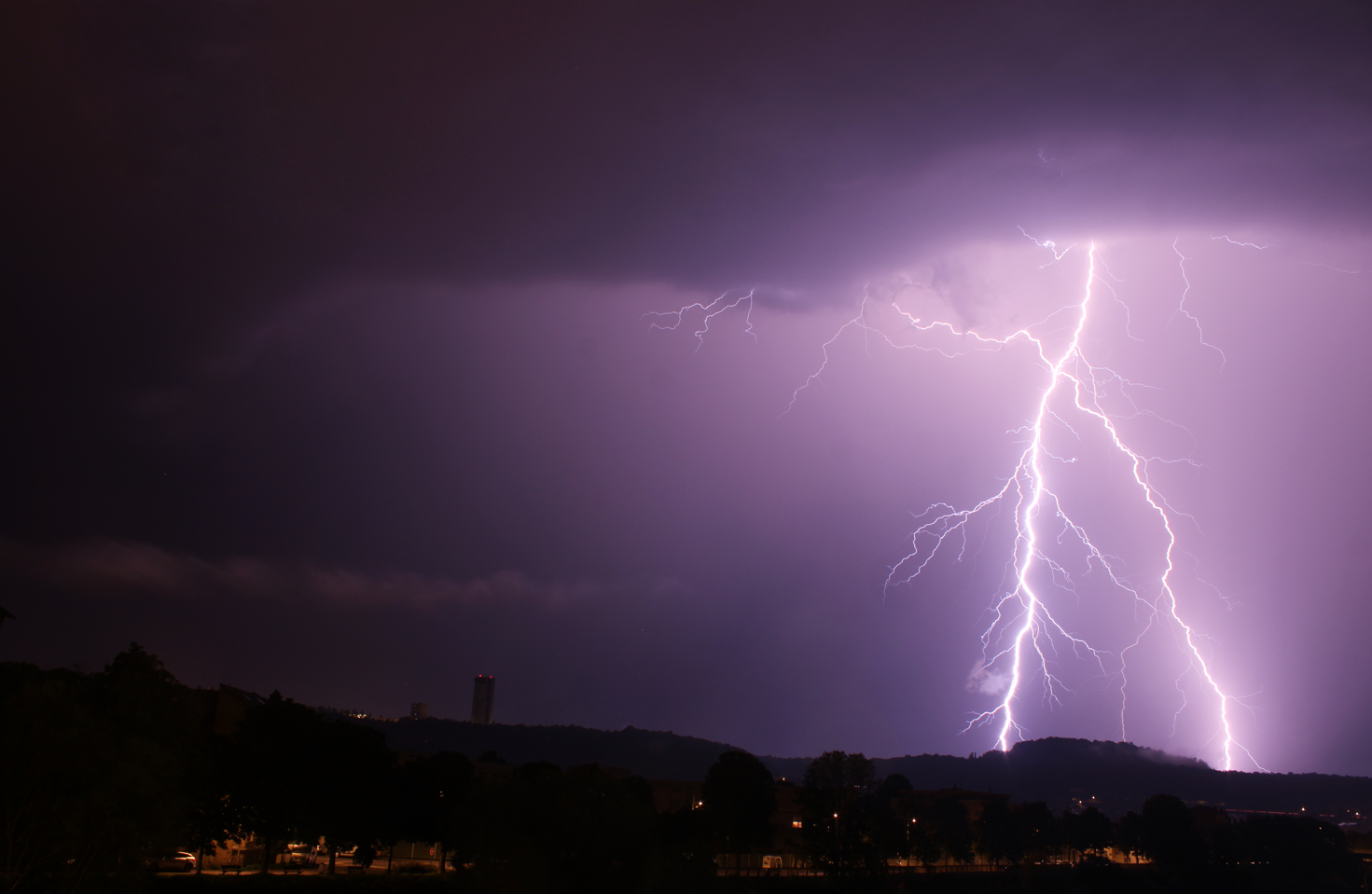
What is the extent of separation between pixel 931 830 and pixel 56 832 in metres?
60.2

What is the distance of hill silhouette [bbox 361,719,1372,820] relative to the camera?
149 meters

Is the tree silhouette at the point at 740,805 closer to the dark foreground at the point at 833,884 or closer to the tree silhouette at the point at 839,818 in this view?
the tree silhouette at the point at 839,818

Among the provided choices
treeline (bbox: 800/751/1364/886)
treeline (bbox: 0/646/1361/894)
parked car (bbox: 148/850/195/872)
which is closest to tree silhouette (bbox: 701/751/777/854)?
treeline (bbox: 0/646/1361/894)

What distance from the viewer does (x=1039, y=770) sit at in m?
165

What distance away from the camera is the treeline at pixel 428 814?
16078 millimetres

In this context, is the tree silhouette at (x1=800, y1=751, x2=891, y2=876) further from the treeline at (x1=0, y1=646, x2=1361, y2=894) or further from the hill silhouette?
the hill silhouette

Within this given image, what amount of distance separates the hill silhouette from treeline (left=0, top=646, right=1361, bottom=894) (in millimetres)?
84980

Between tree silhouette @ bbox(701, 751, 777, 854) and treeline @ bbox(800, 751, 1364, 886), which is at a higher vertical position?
tree silhouette @ bbox(701, 751, 777, 854)

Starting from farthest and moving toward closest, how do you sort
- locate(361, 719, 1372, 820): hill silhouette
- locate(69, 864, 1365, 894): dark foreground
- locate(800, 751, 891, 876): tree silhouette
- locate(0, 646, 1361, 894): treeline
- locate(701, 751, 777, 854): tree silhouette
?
locate(361, 719, 1372, 820): hill silhouette, locate(701, 751, 777, 854): tree silhouette, locate(800, 751, 891, 876): tree silhouette, locate(69, 864, 1365, 894): dark foreground, locate(0, 646, 1361, 894): treeline

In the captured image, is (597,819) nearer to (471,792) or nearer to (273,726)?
(471,792)

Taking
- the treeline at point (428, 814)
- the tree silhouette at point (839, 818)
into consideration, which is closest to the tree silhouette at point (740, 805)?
the treeline at point (428, 814)

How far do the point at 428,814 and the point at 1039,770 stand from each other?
161m

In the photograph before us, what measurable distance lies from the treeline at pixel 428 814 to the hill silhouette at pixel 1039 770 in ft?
279

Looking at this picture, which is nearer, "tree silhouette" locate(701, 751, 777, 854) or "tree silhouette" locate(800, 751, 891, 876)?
"tree silhouette" locate(800, 751, 891, 876)
